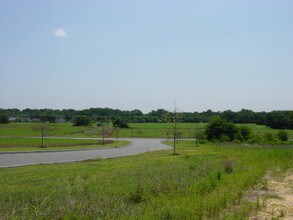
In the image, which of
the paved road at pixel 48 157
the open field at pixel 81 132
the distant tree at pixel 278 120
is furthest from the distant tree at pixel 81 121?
the paved road at pixel 48 157

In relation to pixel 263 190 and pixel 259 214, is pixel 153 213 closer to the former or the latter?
pixel 259 214

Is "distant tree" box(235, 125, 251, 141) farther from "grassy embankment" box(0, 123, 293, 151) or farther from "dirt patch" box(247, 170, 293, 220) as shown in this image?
"dirt patch" box(247, 170, 293, 220)

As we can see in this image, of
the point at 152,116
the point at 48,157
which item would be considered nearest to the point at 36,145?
the point at 48,157

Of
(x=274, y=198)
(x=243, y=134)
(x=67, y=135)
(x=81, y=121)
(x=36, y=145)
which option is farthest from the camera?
(x=81, y=121)

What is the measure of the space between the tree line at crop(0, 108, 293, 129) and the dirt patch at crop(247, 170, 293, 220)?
74.4 metres

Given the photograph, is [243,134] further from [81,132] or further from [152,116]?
[152,116]

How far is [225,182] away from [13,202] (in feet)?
25.5

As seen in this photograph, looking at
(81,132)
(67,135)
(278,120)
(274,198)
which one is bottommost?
(67,135)

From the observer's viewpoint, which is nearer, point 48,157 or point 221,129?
point 48,157

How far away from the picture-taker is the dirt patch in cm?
972

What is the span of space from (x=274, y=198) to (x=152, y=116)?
167 meters

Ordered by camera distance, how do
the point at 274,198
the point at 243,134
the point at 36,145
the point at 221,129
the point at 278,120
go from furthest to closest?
the point at 278,120 → the point at 243,134 → the point at 221,129 → the point at 36,145 → the point at 274,198

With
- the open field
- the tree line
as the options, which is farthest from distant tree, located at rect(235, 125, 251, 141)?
the tree line

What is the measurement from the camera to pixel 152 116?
180 m
